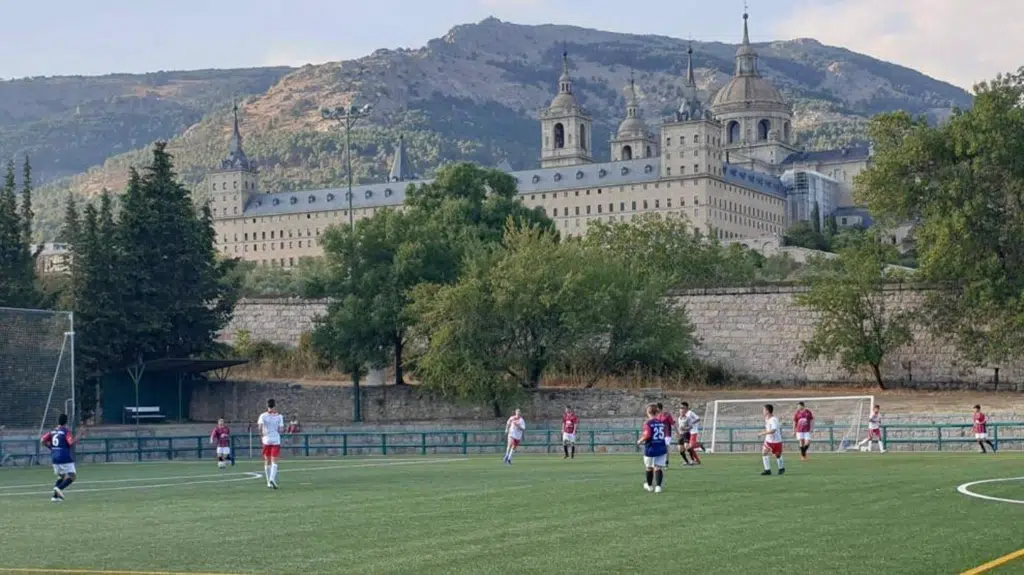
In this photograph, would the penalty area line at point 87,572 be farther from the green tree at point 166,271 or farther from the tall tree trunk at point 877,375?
the tall tree trunk at point 877,375

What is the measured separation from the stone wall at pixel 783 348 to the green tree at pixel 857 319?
914 millimetres

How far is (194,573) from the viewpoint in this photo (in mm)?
14445

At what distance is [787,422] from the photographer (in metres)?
50.7

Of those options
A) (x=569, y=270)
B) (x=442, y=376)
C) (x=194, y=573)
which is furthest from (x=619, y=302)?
(x=194, y=573)

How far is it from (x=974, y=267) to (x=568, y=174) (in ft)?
446

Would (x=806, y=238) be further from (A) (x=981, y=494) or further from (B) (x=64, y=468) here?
(A) (x=981, y=494)

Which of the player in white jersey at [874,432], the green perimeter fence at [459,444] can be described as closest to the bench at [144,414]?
the green perimeter fence at [459,444]

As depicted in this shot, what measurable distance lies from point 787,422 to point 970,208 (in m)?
13.5

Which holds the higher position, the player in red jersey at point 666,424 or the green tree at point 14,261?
the green tree at point 14,261

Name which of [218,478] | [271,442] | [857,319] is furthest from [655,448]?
[857,319]

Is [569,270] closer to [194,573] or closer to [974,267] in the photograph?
[974,267]

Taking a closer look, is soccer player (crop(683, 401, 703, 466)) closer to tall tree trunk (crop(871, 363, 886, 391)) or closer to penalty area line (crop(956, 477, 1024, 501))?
penalty area line (crop(956, 477, 1024, 501))

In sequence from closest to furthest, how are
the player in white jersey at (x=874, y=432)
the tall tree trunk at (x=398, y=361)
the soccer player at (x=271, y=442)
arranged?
the soccer player at (x=271, y=442) → the player in white jersey at (x=874, y=432) → the tall tree trunk at (x=398, y=361)

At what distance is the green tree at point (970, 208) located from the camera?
57000 millimetres
